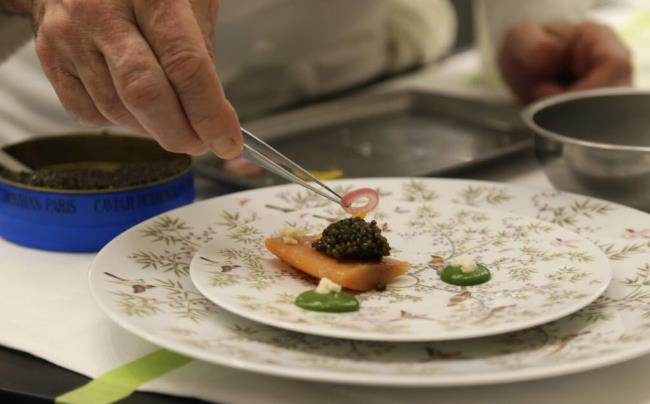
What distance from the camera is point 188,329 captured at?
0.67 meters

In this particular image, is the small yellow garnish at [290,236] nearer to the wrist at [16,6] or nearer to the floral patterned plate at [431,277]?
the floral patterned plate at [431,277]

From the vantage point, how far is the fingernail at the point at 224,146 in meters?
0.75

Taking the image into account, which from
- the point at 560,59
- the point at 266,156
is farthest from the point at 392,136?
the point at 266,156

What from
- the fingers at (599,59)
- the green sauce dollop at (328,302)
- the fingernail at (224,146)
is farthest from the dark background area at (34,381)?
the fingers at (599,59)

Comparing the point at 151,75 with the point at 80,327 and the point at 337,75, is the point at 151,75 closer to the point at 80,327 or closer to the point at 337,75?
the point at 80,327

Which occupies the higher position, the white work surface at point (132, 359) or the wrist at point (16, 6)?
the wrist at point (16, 6)

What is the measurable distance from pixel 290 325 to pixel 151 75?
0.23 meters

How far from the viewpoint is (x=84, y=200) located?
92 centimetres

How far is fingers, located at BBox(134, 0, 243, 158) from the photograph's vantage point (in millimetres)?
717

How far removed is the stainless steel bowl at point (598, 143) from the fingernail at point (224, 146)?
389 mm

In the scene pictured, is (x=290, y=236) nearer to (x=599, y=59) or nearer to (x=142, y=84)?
(x=142, y=84)

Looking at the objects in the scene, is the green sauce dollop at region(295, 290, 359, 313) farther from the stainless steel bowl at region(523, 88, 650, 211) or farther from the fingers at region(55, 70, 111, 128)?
the stainless steel bowl at region(523, 88, 650, 211)

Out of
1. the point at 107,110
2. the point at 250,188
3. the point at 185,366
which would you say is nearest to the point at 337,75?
the point at 250,188

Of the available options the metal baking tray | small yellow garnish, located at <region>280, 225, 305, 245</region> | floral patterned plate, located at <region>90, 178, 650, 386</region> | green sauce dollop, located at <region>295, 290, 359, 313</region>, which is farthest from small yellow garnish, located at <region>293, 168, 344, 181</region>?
green sauce dollop, located at <region>295, 290, 359, 313</region>
